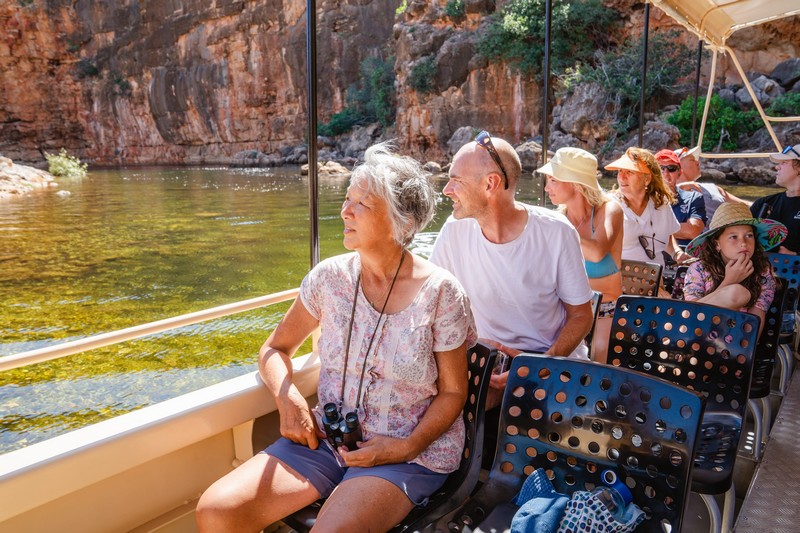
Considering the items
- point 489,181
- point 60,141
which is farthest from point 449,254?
point 60,141

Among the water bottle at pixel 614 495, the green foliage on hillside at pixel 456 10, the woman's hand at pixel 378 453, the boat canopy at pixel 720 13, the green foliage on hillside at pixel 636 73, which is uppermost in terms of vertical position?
the green foliage on hillside at pixel 456 10

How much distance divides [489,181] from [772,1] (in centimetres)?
230

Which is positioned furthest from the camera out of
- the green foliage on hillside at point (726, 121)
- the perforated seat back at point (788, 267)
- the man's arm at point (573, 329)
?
the green foliage on hillside at point (726, 121)

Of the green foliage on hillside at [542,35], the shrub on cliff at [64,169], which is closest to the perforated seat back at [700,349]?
the green foliage on hillside at [542,35]

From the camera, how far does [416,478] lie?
1233 mm

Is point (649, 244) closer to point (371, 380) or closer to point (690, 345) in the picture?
point (690, 345)

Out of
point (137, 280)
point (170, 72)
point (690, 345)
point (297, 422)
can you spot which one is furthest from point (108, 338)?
point (170, 72)

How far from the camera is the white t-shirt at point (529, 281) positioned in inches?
66.4

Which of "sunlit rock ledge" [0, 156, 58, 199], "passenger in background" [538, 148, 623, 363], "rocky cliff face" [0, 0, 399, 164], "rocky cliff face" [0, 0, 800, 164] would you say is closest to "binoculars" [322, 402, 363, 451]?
"passenger in background" [538, 148, 623, 363]

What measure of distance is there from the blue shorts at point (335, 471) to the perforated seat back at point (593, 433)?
11cm

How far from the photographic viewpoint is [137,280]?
13023 millimetres

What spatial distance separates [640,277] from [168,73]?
1880 inches

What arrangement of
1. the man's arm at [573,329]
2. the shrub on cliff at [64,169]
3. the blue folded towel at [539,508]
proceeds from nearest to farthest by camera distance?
the blue folded towel at [539,508]
the man's arm at [573,329]
the shrub on cliff at [64,169]

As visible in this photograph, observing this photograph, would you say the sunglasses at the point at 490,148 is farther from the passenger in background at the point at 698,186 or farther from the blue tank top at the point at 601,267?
the passenger in background at the point at 698,186
